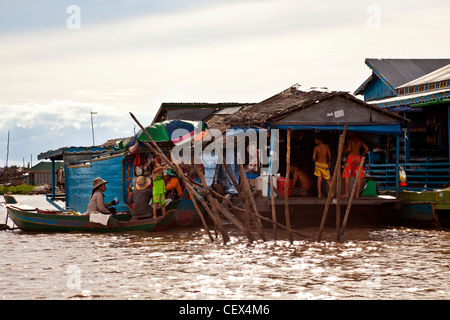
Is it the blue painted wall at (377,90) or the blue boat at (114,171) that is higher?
the blue painted wall at (377,90)

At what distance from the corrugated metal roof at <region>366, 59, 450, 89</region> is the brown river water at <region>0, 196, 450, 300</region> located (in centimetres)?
917

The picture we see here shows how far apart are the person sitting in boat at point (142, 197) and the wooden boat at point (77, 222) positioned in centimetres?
29

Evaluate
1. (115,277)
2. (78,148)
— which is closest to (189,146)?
(115,277)

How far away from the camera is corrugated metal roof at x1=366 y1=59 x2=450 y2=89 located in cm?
2162

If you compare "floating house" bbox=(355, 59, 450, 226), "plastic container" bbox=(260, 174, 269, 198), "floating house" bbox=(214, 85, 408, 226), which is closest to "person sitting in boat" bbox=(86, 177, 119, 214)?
"floating house" bbox=(214, 85, 408, 226)

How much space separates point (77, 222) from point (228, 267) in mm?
6038

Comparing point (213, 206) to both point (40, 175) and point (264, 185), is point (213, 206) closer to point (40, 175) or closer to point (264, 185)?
point (264, 185)

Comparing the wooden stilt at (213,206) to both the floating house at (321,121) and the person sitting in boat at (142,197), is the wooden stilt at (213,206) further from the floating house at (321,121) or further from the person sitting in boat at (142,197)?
the person sitting in boat at (142,197)

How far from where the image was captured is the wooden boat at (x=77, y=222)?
542 inches

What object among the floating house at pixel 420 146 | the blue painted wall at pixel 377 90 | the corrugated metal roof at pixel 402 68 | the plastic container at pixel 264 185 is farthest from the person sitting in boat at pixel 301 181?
the blue painted wall at pixel 377 90

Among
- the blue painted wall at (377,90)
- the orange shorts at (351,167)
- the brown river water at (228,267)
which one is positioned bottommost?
the brown river water at (228,267)

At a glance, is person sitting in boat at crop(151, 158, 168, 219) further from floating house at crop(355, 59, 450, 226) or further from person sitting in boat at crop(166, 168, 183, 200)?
floating house at crop(355, 59, 450, 226)
